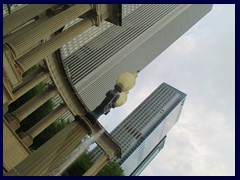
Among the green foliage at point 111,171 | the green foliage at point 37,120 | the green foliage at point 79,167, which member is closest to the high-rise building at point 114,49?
the green foliage at point 37,120

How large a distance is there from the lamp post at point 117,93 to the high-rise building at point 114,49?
12996 cm

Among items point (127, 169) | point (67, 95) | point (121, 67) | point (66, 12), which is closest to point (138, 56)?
point (121, 67)

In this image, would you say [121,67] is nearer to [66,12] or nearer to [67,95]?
[67,95]

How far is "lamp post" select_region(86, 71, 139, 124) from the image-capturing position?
15.5m

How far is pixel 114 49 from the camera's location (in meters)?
167

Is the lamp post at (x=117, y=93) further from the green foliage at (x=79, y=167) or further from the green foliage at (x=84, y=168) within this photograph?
the green foliage at (x=79, y=167)

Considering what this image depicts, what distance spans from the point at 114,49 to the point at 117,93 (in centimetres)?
15221

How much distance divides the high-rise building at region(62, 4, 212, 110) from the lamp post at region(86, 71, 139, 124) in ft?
426

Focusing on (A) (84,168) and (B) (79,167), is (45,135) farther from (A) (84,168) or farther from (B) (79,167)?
(A) (84,168)

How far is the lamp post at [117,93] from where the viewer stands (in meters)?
15.5

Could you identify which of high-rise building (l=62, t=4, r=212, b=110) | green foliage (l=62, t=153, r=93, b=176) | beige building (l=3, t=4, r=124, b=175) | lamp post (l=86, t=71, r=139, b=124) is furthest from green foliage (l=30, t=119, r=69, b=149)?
high-rise building (l=62, t=4, r=212, b=110)

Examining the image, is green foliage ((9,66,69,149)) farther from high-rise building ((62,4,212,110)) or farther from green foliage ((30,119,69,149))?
high-rise building ((62,4,212,110))

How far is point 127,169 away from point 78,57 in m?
65.4

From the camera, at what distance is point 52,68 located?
104 feet
